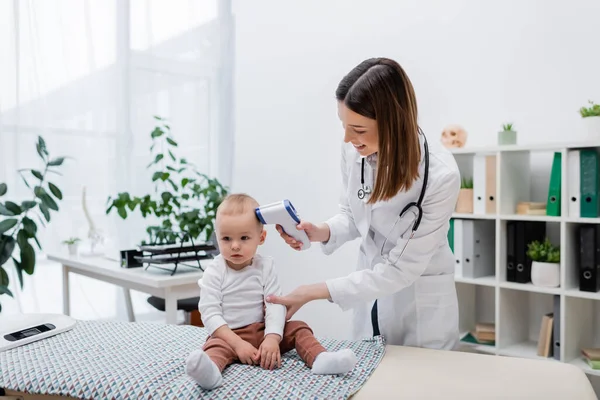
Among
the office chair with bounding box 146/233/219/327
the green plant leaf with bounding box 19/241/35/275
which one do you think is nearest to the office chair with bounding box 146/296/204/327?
the office chair with bounding box 146/233/219/327

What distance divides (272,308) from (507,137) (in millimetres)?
1342

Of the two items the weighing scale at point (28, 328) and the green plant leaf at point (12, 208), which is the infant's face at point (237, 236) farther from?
the green plant leaf at point (12, 208)

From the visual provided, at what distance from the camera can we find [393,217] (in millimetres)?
1486

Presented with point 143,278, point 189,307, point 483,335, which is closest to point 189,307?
point 189,307

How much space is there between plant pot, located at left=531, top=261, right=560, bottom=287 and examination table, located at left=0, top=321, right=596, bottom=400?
83 cm

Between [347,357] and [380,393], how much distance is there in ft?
0.35

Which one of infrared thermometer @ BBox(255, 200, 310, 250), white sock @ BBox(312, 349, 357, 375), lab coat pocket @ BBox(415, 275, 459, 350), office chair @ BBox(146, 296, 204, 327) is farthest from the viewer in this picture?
office chair @ BBox(146, 296, 204, 327)

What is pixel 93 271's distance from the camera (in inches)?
103

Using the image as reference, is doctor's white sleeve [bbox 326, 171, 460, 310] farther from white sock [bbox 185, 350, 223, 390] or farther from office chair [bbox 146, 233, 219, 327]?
office chair [bbox 146, 233, 219, 327]

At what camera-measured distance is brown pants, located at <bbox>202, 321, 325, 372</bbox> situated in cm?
125

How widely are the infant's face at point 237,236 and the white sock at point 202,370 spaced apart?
1.11 feet

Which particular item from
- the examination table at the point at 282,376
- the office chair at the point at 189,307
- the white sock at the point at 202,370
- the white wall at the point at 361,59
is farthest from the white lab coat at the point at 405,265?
the office chair at the point at 189,307

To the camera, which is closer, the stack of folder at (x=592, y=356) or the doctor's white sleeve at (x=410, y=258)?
the doctor's white sleeve at (x=410, y=258)

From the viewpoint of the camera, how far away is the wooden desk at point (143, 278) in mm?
2295
